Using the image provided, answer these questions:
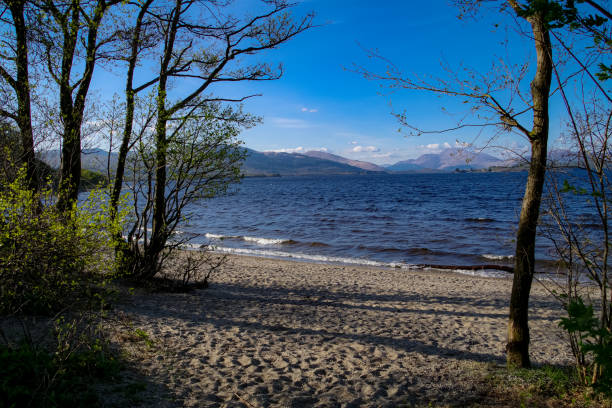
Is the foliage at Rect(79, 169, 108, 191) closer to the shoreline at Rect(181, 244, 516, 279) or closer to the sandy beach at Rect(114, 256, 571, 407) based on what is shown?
the sandy beach at Rect(114, 256, 571, 407)

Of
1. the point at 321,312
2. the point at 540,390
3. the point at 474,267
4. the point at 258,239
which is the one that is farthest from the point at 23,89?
the point at 474,267

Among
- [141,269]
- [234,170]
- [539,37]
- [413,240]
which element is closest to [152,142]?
[234,170]

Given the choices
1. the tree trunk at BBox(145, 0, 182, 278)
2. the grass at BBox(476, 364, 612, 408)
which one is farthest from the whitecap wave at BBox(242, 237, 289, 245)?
the grass at BBox(476, 364, 612, 408)

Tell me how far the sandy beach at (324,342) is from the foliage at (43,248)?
1.42m

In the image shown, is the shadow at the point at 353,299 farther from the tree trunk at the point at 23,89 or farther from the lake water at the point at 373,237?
the tree trunk at the point at 23,89

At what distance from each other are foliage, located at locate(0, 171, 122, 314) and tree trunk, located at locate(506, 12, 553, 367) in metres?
6.66

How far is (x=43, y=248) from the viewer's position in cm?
540

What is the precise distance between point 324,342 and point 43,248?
Result: 5.05 meters

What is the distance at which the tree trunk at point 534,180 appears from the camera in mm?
4902

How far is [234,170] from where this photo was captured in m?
9.51

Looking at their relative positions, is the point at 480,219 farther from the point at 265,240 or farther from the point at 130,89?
the point at 130,89

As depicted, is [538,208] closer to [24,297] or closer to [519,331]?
[519,331]

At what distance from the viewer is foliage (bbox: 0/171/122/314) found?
16.9 ft

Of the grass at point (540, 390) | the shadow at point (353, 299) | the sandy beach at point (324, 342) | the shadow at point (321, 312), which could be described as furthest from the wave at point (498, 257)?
the grass at point (540, 390)
